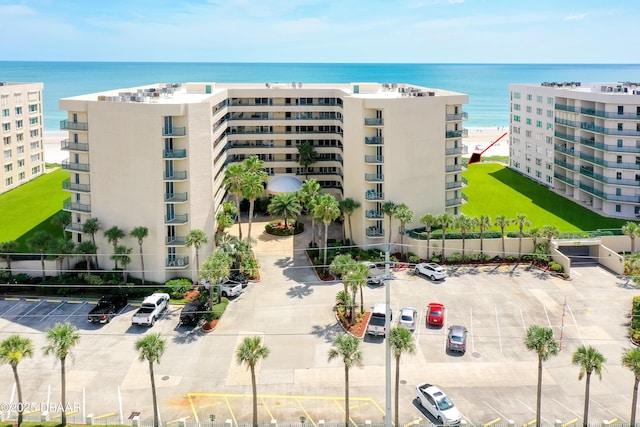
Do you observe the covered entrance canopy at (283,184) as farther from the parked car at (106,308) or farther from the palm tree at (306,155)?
the parked car at (106,308)

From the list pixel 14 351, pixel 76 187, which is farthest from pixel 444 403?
pixel 76 187

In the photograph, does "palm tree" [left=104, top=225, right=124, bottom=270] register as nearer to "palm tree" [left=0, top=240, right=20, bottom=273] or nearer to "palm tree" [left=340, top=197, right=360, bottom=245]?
"palm tree" [left=0, top=240, right=20, bottom=273]

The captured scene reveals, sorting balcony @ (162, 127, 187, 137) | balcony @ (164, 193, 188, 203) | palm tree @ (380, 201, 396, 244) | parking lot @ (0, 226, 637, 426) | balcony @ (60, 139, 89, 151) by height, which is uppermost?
balcony @ (162, 127, 187, 137)

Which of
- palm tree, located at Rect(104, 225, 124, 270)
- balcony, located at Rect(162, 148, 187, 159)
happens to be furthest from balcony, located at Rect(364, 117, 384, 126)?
palm tree, located at Rect(104, 225, 124, 270)

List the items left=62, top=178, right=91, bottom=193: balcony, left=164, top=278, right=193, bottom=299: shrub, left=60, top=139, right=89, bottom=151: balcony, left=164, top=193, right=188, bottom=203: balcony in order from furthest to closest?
1. left=62, top=178, right=91, bottom=193: balcony
2. left=60, top=139, right=89, bottom=151: balcony
3. left=164, top=193, right=188, bottom=203: balcony
4. left=164, top=278, right=193, bottom=299: shrub

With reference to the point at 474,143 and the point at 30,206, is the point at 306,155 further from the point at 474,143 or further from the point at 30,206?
the point at 474,143

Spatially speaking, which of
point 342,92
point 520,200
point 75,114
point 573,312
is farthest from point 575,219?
point 75,114

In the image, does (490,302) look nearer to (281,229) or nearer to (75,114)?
(281,229)
